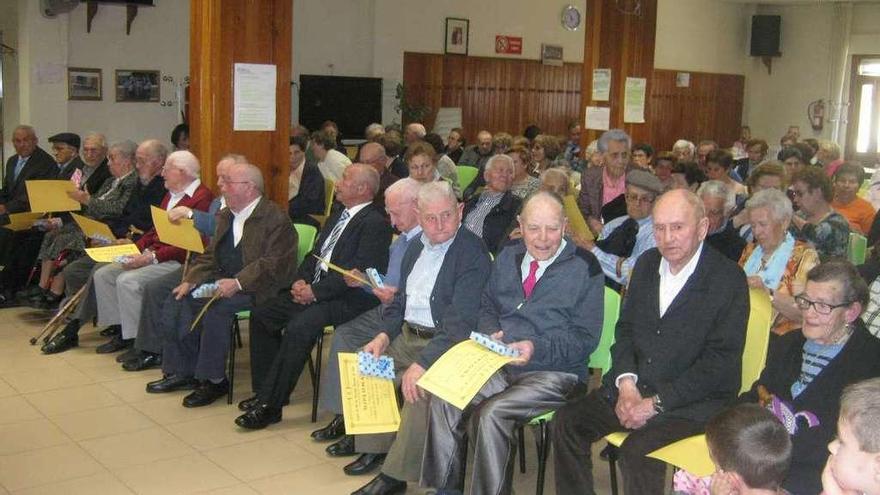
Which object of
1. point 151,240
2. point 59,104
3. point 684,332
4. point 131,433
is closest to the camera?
point 684,332

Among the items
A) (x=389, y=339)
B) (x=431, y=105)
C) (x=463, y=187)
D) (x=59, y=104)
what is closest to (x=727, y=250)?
(x=389, y=339)

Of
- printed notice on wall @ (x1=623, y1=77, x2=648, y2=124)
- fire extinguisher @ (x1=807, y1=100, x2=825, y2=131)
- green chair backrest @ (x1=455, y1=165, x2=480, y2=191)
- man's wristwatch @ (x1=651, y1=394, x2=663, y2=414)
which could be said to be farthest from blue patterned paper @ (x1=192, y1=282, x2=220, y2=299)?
fire extinguisher @ (x1=807, y1=100, x2=825, y2=131)

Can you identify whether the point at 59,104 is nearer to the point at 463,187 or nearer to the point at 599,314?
the point at 463,187

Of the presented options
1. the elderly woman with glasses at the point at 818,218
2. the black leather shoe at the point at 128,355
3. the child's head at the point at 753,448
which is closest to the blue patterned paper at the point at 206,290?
the black leather shoe at the point at 128,355

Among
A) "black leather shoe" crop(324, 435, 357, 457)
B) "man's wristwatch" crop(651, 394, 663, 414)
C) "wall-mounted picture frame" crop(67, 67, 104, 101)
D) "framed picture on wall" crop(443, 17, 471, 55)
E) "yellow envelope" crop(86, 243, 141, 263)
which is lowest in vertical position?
"black leather shoe" crop(324, 435, 357, 457)

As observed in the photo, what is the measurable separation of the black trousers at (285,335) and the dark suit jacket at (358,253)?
0.03m

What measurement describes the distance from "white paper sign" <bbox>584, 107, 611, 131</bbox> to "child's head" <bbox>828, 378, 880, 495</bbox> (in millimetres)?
6572

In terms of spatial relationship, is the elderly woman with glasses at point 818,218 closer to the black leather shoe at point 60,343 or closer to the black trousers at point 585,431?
the black trousers at point 585,431

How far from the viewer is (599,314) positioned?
3732 millimetres

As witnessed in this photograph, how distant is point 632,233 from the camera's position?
193 inches

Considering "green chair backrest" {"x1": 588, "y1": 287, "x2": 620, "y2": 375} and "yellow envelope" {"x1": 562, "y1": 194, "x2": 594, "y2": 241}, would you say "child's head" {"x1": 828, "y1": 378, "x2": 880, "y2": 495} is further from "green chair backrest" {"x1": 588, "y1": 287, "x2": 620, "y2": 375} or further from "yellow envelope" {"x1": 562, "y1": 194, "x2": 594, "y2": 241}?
"yellow envelope" {"x1": 562, "y1": 194, "x2": 594, "y2": 241}

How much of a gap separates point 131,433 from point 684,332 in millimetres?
2714

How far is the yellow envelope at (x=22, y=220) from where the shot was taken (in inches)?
274

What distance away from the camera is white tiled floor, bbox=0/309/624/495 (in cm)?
406
